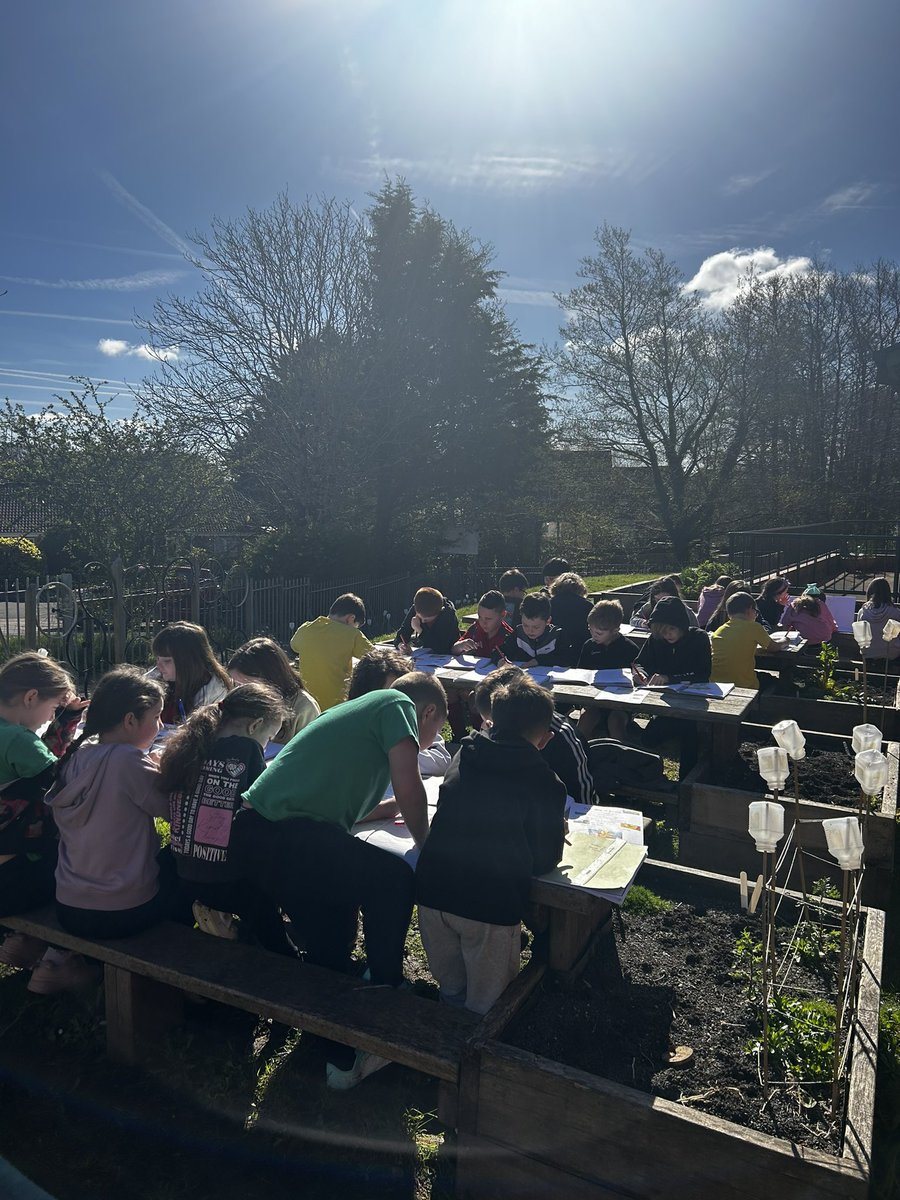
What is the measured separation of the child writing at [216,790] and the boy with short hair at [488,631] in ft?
13.6

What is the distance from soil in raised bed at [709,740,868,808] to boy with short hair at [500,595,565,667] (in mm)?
1897

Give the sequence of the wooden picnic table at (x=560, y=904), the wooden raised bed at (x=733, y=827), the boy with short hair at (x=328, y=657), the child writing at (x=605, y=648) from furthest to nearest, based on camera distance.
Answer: the child writing at (x=605, y=648), the boy with short hair at (x=328, y=657), the wooden raised bed at (x=733, y=827), the wooden picnic table at (x=560, y=904)

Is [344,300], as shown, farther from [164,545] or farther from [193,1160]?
[193,1160]

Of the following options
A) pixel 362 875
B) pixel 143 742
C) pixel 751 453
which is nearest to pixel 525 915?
pixel 362 875

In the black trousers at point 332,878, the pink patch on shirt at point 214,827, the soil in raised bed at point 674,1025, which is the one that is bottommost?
the soil in raised bed at point 674,1025

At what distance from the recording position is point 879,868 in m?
4.10

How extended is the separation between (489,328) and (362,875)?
77.6ft

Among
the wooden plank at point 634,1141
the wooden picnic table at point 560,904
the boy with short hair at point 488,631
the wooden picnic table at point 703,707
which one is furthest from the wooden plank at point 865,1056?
the boy with short hair at point 488,631

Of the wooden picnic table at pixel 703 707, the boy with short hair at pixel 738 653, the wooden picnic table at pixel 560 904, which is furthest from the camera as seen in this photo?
the boy with short hair at pixel 738 653

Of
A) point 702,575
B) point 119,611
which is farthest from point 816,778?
point 702,575

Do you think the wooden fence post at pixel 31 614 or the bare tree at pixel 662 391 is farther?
the bare tree at pixel 662 391

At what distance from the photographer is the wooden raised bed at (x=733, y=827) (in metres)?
4.37

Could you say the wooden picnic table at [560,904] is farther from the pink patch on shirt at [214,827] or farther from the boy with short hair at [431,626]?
the boy with short hair at [431,626]

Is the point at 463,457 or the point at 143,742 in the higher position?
the point at 463,457
